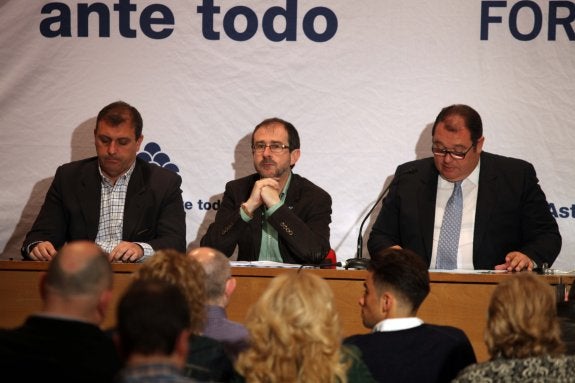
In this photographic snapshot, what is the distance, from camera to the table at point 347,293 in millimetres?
4227

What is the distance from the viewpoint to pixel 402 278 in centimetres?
344

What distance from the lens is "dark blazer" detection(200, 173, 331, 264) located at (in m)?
5.04

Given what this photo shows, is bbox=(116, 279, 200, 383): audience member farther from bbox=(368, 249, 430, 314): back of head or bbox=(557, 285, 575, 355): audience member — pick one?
bbox=(557, 285, 575, 355): audience member

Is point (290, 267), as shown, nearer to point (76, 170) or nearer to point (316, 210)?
point (316, 210)

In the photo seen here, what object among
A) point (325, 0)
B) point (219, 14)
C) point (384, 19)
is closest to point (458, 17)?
point (384, 19)

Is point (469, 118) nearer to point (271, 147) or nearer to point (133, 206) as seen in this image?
point (271, 147)

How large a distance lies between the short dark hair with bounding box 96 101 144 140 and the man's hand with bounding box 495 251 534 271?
211 cm

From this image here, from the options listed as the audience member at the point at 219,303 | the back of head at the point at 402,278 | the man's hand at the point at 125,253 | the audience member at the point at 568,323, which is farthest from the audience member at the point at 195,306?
the man's hand at the point at 125,253

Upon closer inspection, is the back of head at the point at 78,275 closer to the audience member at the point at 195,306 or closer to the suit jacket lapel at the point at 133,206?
the audience member at the point at 195,306

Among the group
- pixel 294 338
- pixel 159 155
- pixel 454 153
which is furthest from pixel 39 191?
pixel 294 338

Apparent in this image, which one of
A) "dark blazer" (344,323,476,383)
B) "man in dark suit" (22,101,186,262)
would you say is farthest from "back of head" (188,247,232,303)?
"man in dark suit" (22,101,186,262)

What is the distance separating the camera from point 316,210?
5359 mm

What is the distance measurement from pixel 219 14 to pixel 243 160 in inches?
36.7

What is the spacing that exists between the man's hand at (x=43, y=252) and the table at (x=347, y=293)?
11.8 inches
